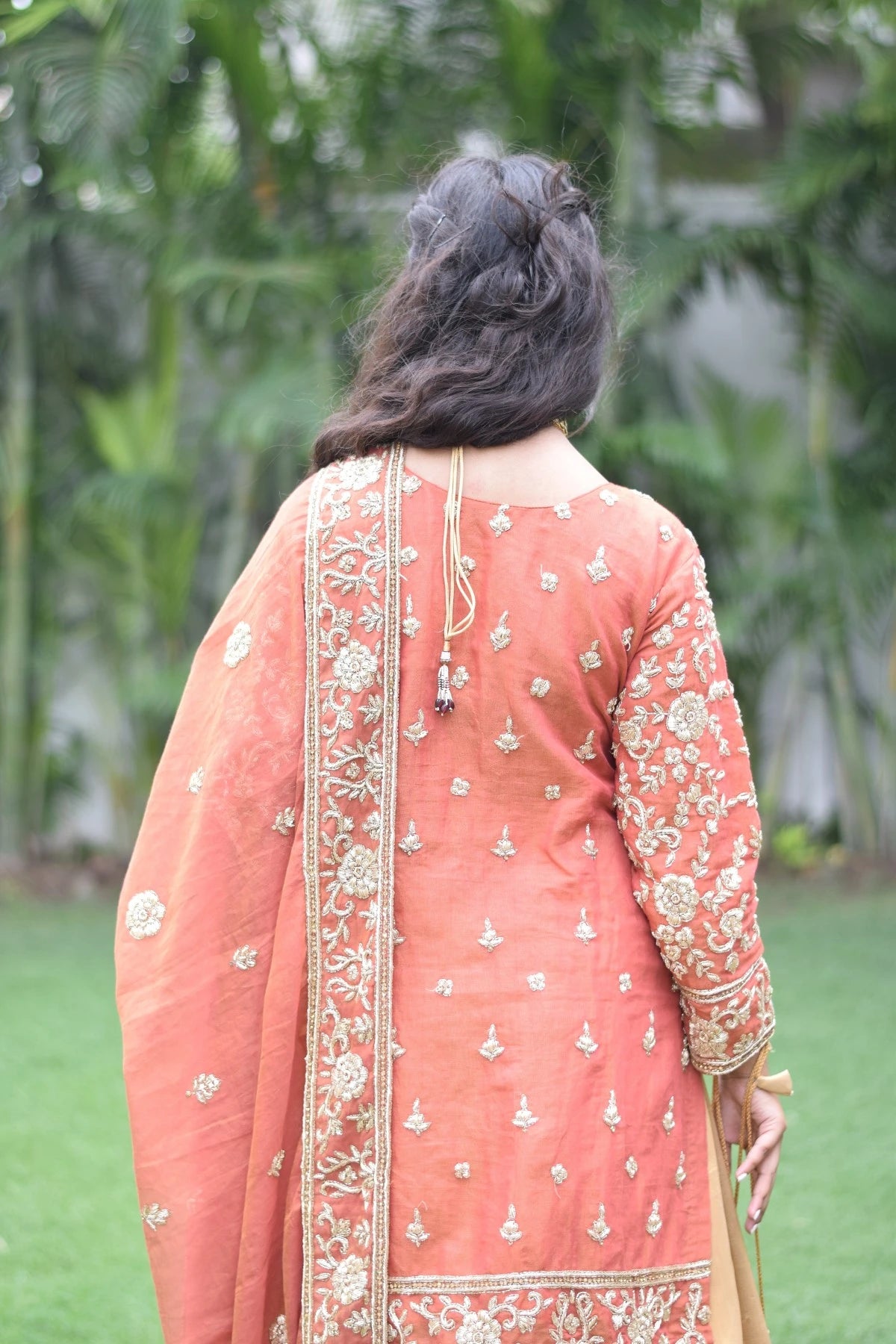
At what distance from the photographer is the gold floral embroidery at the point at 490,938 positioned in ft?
4.82

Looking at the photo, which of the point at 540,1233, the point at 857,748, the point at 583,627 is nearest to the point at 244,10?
the point at 857,748

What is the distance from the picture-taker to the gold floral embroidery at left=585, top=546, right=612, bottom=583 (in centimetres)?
148

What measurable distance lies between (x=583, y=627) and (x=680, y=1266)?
0.66 m

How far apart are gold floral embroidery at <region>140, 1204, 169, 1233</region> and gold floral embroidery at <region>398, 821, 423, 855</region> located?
445 mm

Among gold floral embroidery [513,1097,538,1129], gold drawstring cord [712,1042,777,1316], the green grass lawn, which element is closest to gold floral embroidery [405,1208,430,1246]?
gold floral embroidery [513,1097,538,1129]

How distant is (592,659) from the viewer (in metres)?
1.48

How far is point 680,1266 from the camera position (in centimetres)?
150

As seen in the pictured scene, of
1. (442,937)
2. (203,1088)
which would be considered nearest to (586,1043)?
(442,937)

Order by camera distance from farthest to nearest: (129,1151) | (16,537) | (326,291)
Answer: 1. (16,537)
2. (326,291)
3. (129,1151)

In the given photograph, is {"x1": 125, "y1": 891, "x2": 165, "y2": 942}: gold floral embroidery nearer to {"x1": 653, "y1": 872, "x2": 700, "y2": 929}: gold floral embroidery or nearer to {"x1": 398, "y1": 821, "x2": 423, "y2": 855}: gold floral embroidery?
{"x1": 398, "y1": 821, "x2": 423, "y2": 855}: gold floral embroidery

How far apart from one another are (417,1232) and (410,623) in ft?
2.00

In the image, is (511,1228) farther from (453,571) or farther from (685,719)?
(453,571)

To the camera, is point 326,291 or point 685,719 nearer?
point 685,719

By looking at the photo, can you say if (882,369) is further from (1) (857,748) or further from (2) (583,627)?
(2) (583,627)
